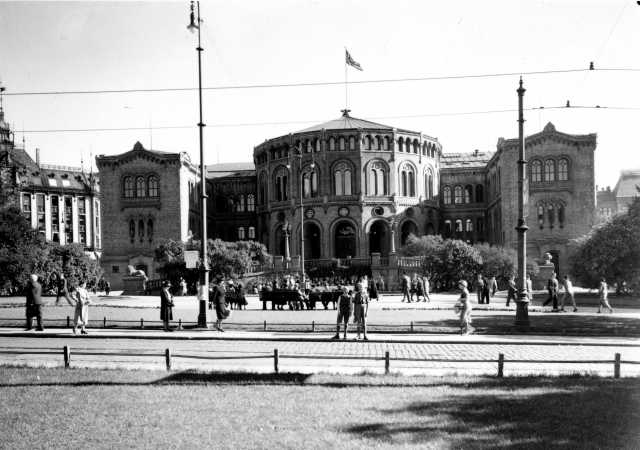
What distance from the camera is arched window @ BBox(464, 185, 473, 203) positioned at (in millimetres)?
67688

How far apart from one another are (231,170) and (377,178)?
2693 centimetres

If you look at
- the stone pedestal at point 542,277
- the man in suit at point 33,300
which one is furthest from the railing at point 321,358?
the stone pedestal at point 542,277

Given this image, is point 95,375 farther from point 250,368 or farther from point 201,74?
point 201,74

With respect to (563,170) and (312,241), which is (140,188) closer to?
(312,241)

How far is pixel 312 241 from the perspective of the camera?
59312 mm

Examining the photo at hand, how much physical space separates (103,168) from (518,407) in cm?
5604

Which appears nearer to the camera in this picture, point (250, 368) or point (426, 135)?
point (250, 368)

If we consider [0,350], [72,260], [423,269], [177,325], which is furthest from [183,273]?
[0,350]

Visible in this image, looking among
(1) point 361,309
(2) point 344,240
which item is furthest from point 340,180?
(1) point 361,309

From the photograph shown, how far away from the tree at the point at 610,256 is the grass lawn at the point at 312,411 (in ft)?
81.2

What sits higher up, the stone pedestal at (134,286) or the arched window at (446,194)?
the arched window at (446,194)

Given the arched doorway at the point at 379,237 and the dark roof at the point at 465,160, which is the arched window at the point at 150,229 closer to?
the arched doorway at the point at 379,237

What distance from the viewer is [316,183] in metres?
57.9

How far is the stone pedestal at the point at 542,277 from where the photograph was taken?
40.7m
